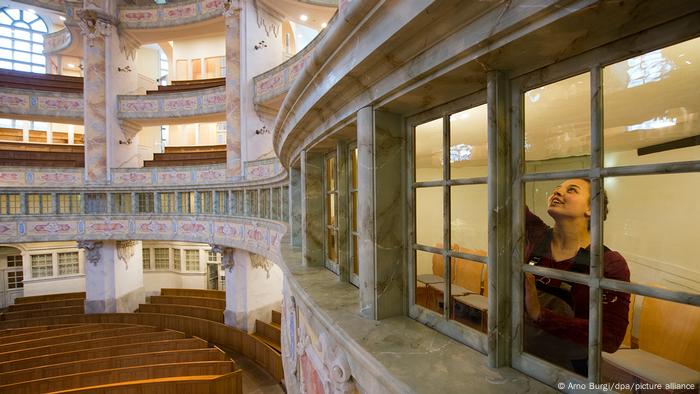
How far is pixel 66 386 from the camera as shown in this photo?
7.84 m

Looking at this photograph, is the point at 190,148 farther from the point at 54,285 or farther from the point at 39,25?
the point at 39,25

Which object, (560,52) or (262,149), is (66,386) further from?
(560,52)

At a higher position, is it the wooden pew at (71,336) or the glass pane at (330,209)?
the glass pane at (330,209)

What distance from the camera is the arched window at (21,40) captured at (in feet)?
71.8

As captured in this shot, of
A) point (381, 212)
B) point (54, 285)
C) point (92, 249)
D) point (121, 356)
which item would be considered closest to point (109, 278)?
point (92, 249)

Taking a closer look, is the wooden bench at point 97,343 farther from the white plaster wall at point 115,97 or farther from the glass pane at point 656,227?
the glass pane at point 656,227

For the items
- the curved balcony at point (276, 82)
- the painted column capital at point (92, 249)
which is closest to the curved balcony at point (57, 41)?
the painted column capital at point (92, 249)

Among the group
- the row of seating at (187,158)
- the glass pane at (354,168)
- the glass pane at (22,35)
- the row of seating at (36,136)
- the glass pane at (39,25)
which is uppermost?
the glass pane at (39,25)

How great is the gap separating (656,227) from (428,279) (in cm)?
113

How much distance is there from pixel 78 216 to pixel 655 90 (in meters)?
19.3

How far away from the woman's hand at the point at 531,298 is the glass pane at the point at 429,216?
55 cm

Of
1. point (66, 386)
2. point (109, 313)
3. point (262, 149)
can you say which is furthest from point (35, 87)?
point (66, 386)

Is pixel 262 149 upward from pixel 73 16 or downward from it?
downward

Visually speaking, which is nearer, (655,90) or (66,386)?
(655,90)
